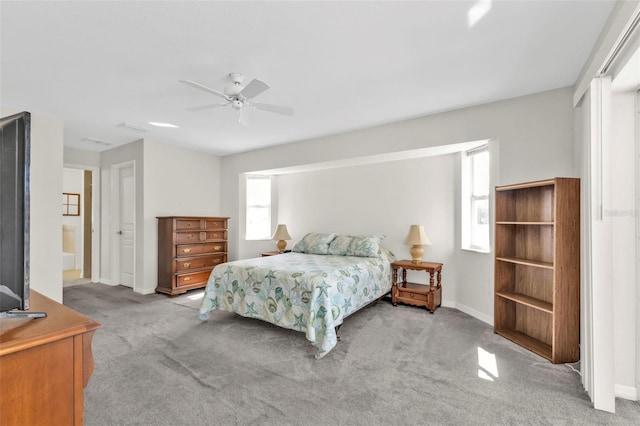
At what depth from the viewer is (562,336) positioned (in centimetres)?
245

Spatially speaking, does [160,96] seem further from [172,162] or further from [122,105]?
[172,162]

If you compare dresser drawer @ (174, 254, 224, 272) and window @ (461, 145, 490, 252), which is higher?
window @ (461, 145, 490, 252)

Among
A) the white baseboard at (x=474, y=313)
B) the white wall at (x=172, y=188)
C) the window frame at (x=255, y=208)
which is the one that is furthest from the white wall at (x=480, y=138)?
the white wall at (x=172, y=188)

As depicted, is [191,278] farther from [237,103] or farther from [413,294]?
[413,294]

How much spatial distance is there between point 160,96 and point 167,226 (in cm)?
229

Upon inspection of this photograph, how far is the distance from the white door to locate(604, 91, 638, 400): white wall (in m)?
6.00

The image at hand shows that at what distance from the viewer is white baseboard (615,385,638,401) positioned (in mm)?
1998

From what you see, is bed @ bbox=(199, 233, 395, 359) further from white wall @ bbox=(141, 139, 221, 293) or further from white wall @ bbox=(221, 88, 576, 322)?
white wall @ bbox=(141, 139, 221, 293)

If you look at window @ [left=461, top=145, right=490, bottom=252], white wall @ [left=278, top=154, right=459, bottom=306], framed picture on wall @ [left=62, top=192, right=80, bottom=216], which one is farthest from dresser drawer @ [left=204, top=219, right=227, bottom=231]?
framed picture on wall @ [left=62, top=192, right=80, bottom=216]

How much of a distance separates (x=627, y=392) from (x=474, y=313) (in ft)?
5.18

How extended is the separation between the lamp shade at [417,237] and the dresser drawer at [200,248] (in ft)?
10.6

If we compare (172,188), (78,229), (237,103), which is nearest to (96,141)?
(172,188)

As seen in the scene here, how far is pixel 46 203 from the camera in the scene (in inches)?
141

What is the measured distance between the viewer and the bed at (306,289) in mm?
2719
